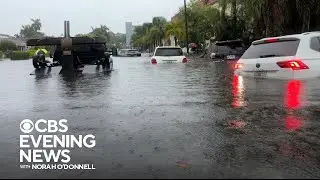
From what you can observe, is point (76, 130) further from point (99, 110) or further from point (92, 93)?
point (92, 93)

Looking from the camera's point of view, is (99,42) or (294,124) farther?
(99,42)

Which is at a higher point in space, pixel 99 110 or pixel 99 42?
pixel 99 42

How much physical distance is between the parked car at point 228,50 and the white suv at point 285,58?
1769 centimetres

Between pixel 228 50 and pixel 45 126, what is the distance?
925 inches

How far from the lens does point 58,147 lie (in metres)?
5.74

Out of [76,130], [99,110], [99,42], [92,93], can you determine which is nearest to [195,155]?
[76,130]

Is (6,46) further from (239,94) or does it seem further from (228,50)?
(239,94)

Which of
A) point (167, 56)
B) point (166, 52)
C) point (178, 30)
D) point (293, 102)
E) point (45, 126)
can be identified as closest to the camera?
point (45, 126)

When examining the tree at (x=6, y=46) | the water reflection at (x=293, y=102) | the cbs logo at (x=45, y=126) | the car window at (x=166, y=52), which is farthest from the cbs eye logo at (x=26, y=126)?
the tree at (x=6, y=46)

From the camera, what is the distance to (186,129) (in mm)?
6727

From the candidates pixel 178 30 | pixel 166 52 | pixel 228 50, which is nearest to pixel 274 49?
pixel 166 52

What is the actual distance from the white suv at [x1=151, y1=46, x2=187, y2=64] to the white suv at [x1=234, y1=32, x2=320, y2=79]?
39.7ft

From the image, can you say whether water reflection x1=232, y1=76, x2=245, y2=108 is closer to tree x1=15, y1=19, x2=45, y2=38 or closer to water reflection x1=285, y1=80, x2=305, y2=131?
water reflection x1=285, y1=80, x2=305, y2=131

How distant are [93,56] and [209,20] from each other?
81.4ft
